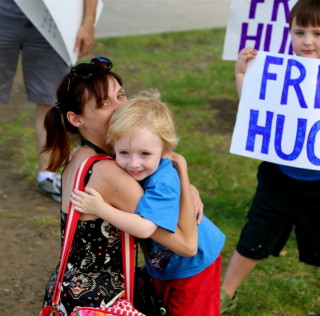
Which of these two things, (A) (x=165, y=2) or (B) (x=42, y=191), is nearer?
(B) (x=42, y=191)

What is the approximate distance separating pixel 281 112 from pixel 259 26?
845mm

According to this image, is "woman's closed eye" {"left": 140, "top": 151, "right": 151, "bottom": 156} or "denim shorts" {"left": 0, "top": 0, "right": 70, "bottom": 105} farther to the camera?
"denim shorts" {"left": 0, "top": 0, "right": 70, "bottom": 105}

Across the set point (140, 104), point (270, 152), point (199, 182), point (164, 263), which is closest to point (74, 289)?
point (164, 263)

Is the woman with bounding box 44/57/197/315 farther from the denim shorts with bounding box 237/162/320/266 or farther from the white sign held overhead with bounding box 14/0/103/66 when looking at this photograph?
the white sign held overhead with bounding box 14/0/103/66

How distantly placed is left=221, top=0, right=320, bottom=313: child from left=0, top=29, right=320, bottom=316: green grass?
288mm

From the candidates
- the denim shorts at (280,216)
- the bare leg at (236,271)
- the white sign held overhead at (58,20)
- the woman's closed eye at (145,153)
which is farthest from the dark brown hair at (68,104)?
the white sign held overhead at (58,20)

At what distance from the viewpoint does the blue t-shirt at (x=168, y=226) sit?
7.95ft

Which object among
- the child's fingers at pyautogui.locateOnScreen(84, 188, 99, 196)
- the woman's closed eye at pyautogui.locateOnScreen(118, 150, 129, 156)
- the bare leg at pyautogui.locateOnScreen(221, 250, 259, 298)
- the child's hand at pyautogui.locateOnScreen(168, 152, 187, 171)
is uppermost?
the woman's closed eye at pyautogui.locateOnScreen(118, 150, 129, 156)

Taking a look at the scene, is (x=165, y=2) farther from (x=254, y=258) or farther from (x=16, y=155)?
(x=254, y=258)

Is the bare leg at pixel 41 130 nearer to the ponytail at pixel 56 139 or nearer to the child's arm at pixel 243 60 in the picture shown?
the child's arm at pixel 243 60

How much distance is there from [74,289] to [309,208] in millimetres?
1359

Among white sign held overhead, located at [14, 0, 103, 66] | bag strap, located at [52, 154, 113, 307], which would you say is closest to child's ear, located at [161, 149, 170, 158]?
bag strap, located at [52, 154, 113, 307]

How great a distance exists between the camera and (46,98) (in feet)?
15.5

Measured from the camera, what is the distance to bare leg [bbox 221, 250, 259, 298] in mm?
3629
